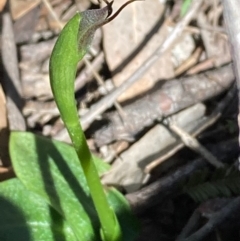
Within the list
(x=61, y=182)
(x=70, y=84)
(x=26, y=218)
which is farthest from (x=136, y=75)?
(x=70, y=84)

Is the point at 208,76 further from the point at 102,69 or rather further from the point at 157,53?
the point at 102,69

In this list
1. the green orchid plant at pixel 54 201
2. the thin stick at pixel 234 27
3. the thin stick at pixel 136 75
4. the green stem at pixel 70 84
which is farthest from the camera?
the thin stick at pixel 136 75

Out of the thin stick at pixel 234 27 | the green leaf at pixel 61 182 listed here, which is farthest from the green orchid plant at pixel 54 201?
the thin stick at pixel 234 27

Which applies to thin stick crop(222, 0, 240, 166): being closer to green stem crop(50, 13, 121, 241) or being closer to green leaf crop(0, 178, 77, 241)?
green stem crop(50, 13, 121, 241)

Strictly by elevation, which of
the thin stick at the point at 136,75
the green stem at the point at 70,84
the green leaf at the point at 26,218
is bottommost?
the green leaf at the point at 26,218

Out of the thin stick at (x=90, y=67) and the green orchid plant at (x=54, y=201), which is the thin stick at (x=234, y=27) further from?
the thin stick at (x=90, y=67)

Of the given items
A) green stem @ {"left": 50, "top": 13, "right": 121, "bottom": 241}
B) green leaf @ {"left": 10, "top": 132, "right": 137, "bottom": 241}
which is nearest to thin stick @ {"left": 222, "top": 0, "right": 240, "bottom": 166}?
green stem @ {"left": 50, "top": 13, "right": 121, "bottom": 241}
